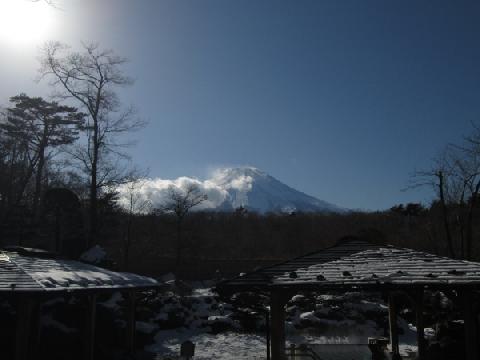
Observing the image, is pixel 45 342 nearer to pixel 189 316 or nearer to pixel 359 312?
pixel 189 316

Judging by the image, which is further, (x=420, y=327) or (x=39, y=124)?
(x=39, y=124)

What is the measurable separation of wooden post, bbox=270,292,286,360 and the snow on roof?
4.75 m

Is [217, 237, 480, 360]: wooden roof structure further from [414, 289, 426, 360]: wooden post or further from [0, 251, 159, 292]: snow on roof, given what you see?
[0, 251, 159, 292]: snow on roof

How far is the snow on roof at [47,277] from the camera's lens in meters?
10.7

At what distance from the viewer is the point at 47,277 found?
37.6 feet

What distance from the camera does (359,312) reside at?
25.3m

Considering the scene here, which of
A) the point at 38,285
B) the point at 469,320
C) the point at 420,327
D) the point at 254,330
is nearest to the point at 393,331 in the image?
the point at 420,327

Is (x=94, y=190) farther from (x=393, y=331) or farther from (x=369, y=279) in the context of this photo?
(x=369, y=279)

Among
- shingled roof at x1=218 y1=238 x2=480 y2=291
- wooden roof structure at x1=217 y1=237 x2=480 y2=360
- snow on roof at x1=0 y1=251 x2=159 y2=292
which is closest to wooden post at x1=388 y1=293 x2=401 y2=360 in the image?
wooden roof structure at x1=217 y1=237 x2=480 y2=360

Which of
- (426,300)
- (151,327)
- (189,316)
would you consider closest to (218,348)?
(151,327)

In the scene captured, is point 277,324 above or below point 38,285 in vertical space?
below

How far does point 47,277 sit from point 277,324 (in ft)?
18.3

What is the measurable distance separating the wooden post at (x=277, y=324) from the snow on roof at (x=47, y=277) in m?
4.75

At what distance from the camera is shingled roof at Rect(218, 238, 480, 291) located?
9703 millimetres
